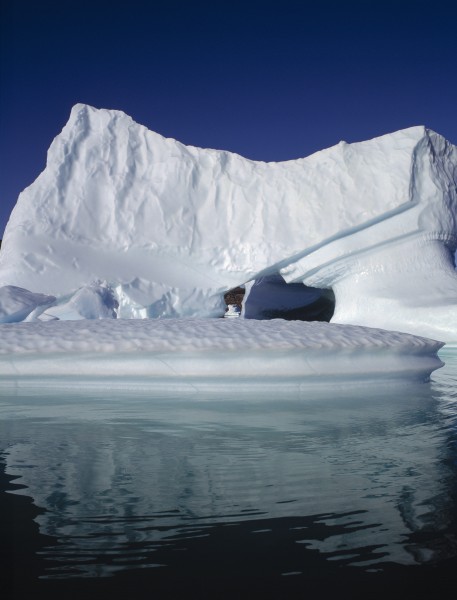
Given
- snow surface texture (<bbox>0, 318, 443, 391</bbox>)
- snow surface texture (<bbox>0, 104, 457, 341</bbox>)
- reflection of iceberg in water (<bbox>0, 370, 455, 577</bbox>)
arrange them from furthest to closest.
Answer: snow surface texture (<bbox>0, 104, 457, 341</bbox>) → snow surface texture (<bbox>0, 318, 443, 391</bbox>) → reflection of iceberg in water (<bbox>0, 370, 455, 577</bbox>)

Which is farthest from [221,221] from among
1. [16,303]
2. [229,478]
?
[229,478]

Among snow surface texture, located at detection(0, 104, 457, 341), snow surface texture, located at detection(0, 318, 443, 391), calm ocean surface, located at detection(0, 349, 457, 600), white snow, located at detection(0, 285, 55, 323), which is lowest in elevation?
calm ocean surface, located at detection(0, 349, 457, 600)

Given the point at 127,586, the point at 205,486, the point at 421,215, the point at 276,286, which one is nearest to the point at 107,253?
the point at 276,286

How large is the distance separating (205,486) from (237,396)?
4.95 feet

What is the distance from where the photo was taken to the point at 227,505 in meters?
1.36

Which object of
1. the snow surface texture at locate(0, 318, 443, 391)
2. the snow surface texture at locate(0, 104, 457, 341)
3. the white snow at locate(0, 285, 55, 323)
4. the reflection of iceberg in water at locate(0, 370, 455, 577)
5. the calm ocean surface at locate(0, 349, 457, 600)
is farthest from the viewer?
the snow surface texture at locate(0, 104, 457, 341)

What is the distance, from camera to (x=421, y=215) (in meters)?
7.64

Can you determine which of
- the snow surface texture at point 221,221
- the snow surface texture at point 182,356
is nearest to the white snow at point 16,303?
the snow surface texture at point 221,221

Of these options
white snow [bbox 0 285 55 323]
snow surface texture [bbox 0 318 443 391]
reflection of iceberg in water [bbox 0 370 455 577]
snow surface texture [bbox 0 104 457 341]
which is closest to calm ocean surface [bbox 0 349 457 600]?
reflection of iceberg in water [bbox 0 370 455 577]

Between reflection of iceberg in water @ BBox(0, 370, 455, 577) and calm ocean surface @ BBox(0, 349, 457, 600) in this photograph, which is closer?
calm ocean surface @ BBox(0, 349, 457, 600)

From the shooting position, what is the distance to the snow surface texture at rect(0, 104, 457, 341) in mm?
7668

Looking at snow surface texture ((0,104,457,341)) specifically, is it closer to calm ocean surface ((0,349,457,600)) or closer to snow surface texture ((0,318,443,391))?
snow surface texture ((0,318,443,391))

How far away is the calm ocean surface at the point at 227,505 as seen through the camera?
996 mm

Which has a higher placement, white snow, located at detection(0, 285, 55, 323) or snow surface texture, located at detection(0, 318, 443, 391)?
white snow, located at detection(0, 285, 55, 323)
